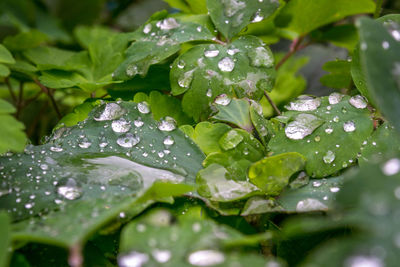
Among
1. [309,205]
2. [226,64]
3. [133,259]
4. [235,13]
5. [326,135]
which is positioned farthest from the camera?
[235,13]

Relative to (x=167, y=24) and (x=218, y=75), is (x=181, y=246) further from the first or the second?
(x=167, y=24)

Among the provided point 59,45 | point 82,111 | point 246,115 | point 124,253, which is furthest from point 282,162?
point 59,45

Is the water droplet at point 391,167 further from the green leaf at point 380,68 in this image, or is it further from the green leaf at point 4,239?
the green leaf at point 4,239

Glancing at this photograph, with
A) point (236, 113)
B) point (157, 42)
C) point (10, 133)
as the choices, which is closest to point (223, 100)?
point (236, 113)

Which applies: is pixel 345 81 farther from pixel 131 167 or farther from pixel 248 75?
pixel 131 167

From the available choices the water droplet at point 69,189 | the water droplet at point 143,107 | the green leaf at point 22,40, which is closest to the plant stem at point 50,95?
the green leaf at point 22,40
